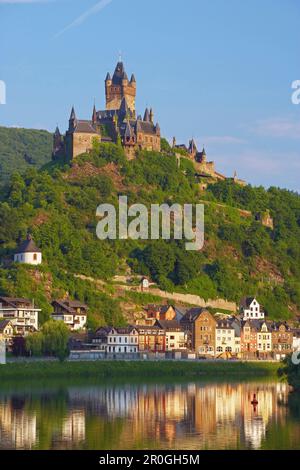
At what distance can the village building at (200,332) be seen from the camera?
104438mm

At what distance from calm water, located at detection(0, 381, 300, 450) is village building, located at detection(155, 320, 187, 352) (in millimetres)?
24228

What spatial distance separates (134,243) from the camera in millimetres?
116812

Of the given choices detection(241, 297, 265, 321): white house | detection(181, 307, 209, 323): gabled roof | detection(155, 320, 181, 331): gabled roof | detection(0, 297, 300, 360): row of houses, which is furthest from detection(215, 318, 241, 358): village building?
detection(241, 297, 265, 321): white house

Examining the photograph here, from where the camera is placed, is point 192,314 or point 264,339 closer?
point 192,314

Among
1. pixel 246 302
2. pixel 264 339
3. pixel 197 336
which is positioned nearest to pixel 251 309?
pixel 246 302

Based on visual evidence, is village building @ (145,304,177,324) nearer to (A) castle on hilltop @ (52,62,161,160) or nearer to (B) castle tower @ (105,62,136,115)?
(A) castle on hilltop @ (52,62,161,160)

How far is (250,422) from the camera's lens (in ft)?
190

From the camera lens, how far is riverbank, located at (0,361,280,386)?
80562mm

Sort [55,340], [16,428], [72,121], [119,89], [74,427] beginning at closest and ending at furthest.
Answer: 1. [16,428]
2. [74,427]
3. [55,340]
4. [72,121]
5. [119,89]

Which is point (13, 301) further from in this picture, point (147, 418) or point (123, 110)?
point (123, 110)

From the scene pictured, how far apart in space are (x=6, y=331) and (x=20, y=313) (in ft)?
12.1

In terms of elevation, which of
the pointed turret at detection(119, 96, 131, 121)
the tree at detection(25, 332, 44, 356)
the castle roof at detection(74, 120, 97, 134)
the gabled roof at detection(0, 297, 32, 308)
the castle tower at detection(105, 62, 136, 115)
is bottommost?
the tree at detection(25, 332, 44, 356)

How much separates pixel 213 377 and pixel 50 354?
11834 millimetres

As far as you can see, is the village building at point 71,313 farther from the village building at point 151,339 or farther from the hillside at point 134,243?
the village building at point 151,339
